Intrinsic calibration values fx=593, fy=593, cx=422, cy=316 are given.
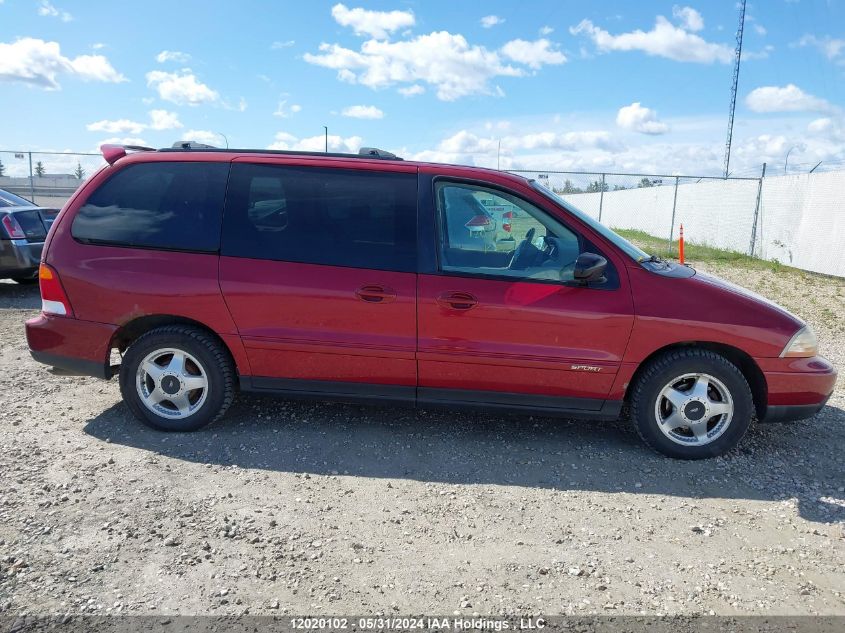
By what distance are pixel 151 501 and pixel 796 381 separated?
154 inches

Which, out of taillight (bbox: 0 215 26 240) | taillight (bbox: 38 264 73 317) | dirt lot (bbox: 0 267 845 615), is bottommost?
dirt lot (bbox: 0 267 845 615)

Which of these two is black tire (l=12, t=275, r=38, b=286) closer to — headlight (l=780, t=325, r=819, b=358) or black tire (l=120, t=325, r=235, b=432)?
black tire (l=120, t=325, r=235, b=432)

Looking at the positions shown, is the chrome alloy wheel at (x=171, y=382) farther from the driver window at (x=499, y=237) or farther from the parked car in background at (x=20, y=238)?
the parked car in background at (x=20, y=238)

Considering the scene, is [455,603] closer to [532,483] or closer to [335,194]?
[532,483]

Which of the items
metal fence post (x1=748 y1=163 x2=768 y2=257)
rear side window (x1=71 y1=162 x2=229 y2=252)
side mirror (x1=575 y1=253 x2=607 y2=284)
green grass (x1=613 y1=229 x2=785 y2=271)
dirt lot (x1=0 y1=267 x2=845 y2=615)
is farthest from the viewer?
metal fence post (x1=748 y1=163 x2=768 y2=257)

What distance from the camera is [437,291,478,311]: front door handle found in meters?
3.69

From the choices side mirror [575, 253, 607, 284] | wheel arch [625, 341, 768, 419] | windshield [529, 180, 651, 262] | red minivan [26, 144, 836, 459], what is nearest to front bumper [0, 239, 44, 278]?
red minivan [26, 144, 836, 459]

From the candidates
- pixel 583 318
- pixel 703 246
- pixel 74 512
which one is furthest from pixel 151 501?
pixel 703 246

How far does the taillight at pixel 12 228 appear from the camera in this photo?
785 centimetres

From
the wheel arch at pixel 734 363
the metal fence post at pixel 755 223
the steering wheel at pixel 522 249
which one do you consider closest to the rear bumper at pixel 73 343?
the steering wheel at pixel 522 249

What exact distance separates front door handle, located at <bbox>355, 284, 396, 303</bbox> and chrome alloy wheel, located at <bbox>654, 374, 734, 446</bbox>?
183 centimetres

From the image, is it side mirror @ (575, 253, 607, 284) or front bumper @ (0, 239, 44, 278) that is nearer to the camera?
side mirror @ (575, 253, 607, 284)

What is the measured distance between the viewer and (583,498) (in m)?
3.37

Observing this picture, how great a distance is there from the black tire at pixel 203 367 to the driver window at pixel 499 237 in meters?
1.64
